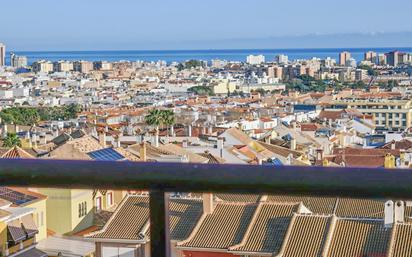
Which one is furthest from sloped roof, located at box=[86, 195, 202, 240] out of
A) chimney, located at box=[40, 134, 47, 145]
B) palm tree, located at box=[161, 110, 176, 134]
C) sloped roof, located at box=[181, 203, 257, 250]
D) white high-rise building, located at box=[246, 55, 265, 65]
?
white high-rise building, located at box=[246, 55, 265, 65]

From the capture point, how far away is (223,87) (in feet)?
218

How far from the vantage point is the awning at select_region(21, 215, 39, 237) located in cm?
113

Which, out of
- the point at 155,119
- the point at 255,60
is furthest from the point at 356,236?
the point at 255,60

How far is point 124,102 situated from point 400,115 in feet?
63.1

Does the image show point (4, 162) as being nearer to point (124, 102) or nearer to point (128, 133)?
point (128, 133)

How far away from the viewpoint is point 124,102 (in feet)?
A: 165

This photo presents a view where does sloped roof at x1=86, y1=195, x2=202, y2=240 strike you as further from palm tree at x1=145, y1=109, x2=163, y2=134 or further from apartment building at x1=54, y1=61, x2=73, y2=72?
apartment building at x1=54, y1=61, x2=73, y2=72

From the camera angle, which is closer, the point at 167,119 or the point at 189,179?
the point at 189,179

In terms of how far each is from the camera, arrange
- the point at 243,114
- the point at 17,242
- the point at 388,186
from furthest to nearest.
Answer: the point at 243,114, the point at 17,242, the point at 388,186

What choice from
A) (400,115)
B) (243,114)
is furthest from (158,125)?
(400,115)

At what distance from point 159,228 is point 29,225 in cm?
42

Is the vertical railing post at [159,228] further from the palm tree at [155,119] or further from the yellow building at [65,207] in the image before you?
the palm tree at [155,119]

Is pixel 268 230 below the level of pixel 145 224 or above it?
below

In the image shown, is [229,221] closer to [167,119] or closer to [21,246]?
[21,246]
